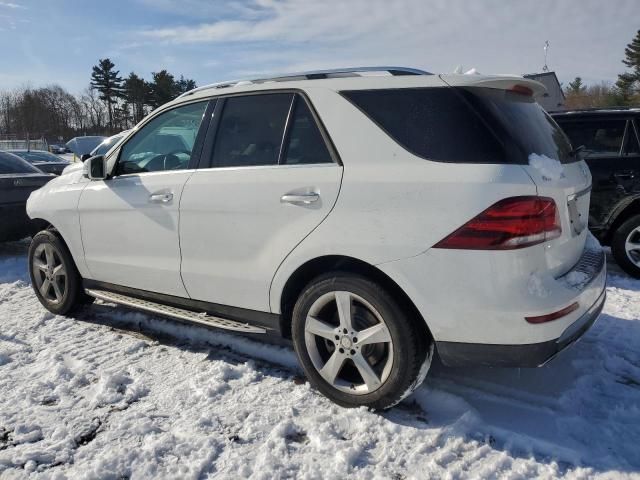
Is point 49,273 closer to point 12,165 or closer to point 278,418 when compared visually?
point 278,418

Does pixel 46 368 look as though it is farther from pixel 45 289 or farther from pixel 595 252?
pixel 595 252

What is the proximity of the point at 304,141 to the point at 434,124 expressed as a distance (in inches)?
31.0

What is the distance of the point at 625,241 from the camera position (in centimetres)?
563

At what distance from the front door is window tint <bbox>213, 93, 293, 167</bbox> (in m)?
0.23

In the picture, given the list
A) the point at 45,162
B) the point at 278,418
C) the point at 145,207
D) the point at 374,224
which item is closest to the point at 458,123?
the point at 374,224

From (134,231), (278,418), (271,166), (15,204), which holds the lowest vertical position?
(278,418)

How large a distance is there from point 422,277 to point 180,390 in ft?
5.64

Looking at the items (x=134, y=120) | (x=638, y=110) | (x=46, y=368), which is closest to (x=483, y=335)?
(x=46, y=368)

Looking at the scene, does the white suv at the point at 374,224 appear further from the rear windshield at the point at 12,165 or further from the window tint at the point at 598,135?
the rear windshield at the point at 12,165

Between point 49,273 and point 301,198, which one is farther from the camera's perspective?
point 49,273

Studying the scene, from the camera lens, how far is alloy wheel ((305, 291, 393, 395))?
280 cm

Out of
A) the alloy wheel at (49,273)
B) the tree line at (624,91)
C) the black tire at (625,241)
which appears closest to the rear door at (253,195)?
the alloy wheel at (49,273)

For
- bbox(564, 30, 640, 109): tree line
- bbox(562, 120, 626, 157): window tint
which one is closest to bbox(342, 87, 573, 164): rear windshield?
bbox(562, 120, 626, 157): window tint

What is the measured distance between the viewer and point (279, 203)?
9.82 ft
